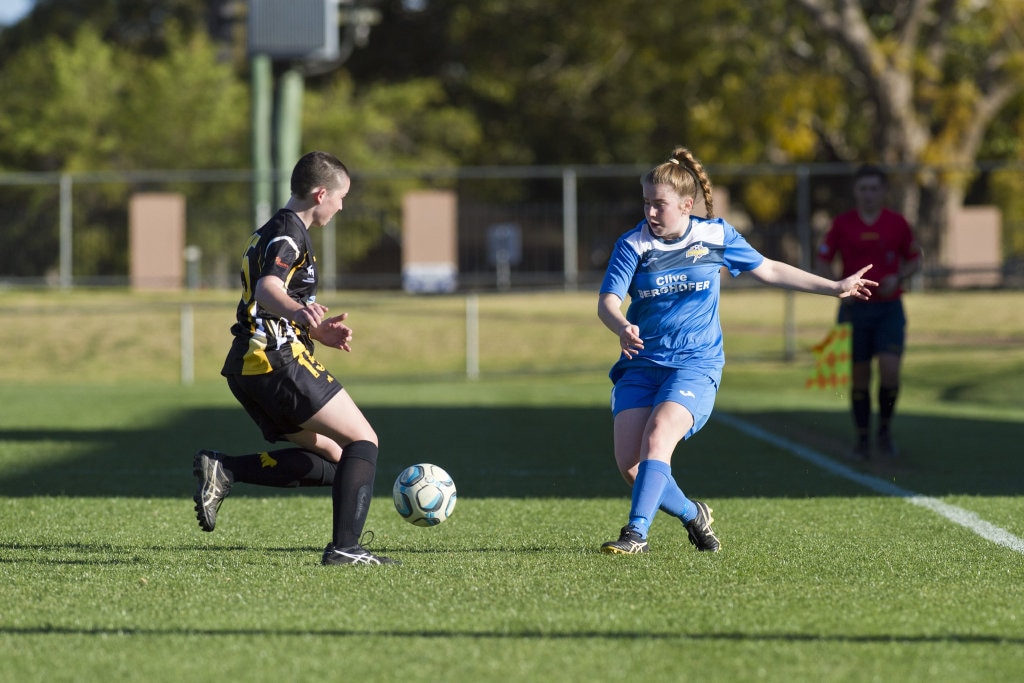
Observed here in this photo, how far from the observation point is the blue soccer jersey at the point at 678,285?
636 centimetres

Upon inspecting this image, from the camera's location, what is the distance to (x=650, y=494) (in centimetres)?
614

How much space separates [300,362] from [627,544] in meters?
A: 1.54

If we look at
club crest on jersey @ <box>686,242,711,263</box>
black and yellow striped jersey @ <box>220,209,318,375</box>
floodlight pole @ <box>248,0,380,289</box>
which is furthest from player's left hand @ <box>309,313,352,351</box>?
floodlight pole @ <box>248,0,380,289</box>

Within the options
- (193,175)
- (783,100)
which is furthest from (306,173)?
(783,100)

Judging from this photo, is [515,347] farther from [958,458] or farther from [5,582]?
[5,582]

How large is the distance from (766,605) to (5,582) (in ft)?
9.38

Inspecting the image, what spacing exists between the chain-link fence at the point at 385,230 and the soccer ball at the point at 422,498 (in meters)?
19.8

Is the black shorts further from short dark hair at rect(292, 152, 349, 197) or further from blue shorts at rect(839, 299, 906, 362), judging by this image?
blue shorts at rect(839, 299, 906, 362)

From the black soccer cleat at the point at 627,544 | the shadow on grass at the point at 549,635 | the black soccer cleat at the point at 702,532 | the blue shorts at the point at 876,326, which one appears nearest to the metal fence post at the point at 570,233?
the blue shorts at the point at 876,326

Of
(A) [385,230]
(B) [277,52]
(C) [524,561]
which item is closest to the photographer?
(C) [524,561]

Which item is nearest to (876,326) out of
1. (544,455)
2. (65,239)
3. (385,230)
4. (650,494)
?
(544,455)

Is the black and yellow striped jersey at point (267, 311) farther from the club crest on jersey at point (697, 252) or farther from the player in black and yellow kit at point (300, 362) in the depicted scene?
the club crest on jersey at point (697, 252)

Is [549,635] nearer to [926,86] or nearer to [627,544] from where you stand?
[627,544]

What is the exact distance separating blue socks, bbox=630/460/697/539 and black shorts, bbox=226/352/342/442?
1320 mm
